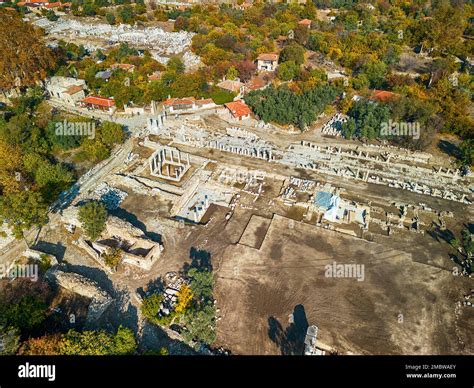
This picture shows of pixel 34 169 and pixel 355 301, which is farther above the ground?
pixel 34 169

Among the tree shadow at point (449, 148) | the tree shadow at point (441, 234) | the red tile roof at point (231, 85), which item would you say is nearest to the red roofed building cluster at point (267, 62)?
the red tile roof at point (231, 85)

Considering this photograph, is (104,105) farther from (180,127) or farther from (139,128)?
(180,127)

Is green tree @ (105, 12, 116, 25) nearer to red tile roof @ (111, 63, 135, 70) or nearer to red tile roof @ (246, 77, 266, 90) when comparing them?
red tile roof @ (111, 63, 135, 70)

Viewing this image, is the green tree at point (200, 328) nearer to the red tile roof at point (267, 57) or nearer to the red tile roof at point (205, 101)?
the red tile roof at point (205, 101)

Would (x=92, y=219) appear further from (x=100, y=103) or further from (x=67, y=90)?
(x=67, y=90)

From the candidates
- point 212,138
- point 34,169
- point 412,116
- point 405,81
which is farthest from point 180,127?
point 405,81

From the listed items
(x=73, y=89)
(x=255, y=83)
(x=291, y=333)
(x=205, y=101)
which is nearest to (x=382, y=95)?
(x=255, y=83)
